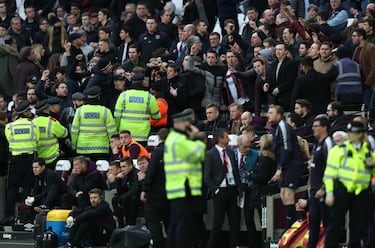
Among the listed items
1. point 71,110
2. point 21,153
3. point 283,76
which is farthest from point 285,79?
point 21,153

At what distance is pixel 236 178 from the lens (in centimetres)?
2259

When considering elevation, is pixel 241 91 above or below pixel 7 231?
above

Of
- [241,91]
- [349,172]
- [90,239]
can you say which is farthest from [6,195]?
[349,172]

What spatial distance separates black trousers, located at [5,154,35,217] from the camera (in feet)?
85.5

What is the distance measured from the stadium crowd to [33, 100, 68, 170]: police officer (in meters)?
0.03

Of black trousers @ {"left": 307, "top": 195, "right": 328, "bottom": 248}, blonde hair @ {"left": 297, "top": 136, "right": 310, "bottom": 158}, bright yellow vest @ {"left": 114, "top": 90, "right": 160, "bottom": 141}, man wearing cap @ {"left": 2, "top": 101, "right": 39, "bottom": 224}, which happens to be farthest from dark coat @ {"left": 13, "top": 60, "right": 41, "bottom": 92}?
black trousers @ {"left": 307, "top": 195, "right": 328, "bottom": 248}

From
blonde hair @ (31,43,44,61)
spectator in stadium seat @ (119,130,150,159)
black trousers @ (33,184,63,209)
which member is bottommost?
black trousers @ (33,184,63,209)

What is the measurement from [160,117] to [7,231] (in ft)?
11.4

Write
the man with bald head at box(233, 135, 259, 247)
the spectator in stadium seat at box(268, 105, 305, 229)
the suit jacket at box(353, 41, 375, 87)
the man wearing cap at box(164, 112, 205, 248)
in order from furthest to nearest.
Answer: the suit jacket at box(353, 41, 375, 87) < the man with bald head at box(233, 135, 259, 247) < the spectator in stadium seat at box(268, 105, 305, 229) < the man wearing cap at box(164, 112, 205, 248)

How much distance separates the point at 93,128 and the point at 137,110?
0.87m

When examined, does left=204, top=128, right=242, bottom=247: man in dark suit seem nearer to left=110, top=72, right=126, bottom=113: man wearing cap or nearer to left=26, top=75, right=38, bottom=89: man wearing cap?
left=110, top=72, right=126, bottom=113: man wearing cap

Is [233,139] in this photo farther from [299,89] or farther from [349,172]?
[349,172]

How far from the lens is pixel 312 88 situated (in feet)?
80.6

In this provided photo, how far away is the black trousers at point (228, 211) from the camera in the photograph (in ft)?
74.0
